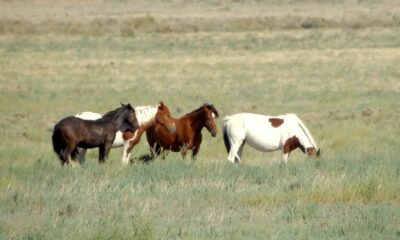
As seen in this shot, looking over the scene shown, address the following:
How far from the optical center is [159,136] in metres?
16.6

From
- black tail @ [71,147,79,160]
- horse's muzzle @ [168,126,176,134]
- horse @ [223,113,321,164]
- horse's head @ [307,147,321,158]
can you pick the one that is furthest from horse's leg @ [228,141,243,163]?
black tail @ [71,147,79,160]

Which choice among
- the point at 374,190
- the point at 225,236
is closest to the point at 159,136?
the point at 374,190

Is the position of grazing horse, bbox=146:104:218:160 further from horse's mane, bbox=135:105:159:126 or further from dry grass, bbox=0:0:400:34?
dry grass, bbox=0:0:400:34

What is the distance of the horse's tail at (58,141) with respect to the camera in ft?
48.7

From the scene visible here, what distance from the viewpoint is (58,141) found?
589 inches

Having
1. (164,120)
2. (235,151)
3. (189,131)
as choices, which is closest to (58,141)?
(164,120)

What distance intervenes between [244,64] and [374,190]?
75.5ft

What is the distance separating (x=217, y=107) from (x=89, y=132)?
959 centimetres

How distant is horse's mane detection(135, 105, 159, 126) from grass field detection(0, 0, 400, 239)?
87 cm

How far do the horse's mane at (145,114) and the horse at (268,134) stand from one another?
1237mm

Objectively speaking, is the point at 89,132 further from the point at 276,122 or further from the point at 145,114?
the point at 276,122

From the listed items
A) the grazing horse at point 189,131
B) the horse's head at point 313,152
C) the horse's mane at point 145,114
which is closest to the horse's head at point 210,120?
the grazing horse at point 189,131

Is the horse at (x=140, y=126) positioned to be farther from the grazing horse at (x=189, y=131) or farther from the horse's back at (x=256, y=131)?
the horse's back at (x=256, y=131)

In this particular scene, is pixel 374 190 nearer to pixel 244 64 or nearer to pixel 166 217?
pixel 166 217
